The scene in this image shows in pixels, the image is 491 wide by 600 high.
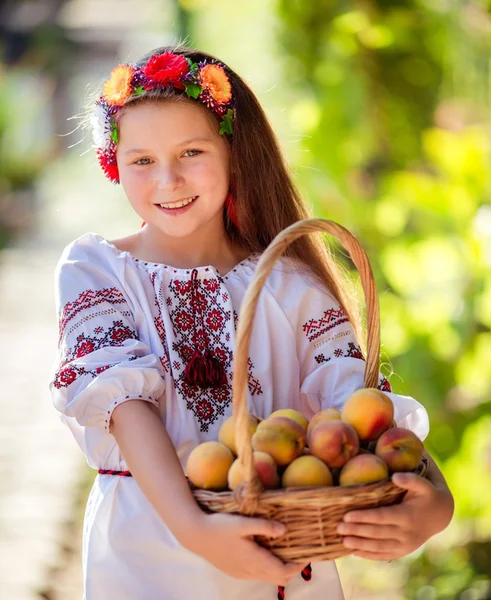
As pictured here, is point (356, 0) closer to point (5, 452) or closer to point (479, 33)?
point (479, 33)

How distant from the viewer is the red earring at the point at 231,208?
232cm

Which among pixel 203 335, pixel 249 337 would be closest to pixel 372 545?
pixel 249 337

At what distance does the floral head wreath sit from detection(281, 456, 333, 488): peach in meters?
0.83

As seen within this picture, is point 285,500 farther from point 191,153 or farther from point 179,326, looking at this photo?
point 191,153

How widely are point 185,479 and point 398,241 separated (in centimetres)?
228

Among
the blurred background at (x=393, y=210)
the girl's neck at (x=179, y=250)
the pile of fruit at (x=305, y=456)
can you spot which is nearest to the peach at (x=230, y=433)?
the pile of fruit at (x=305, y=456)

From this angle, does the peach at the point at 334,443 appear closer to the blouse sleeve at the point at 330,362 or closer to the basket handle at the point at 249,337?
the basket handle at the point at 249,337

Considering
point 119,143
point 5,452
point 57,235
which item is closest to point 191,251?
point 119,143

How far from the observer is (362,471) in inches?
66.2

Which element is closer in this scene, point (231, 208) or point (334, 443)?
point (334, 443)

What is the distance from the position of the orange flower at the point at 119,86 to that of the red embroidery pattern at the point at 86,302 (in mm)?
415

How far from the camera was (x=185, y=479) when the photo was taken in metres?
1.78

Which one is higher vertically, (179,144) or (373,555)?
(179,144)

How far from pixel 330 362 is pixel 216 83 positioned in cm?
66
